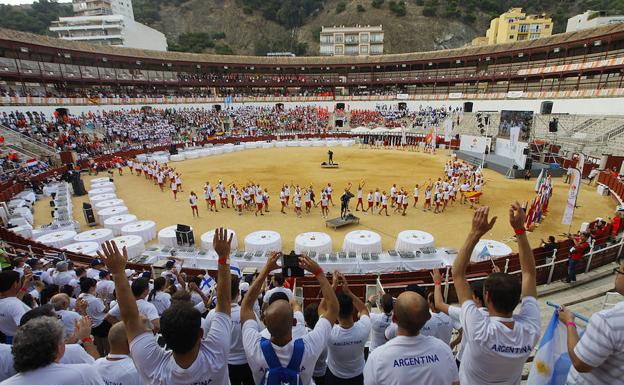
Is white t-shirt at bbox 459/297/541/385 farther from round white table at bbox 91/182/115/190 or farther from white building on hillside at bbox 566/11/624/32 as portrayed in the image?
white building on hillside at bbox 566/11/624/32

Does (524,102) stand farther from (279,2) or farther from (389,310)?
(279,2)

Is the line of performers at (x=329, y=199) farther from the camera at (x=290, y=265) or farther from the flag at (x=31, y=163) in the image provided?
the flag at (x=31, y=163)

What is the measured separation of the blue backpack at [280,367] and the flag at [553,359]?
242cm

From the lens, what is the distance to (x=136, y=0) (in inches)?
4702

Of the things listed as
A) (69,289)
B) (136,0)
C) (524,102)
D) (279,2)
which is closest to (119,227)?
(69,289)

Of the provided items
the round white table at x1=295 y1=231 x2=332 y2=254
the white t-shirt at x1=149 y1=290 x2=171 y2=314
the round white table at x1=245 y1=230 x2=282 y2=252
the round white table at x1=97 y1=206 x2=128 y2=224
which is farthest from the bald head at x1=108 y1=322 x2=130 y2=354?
the round white table at x1=97 y1=206 x2=128 y2=224

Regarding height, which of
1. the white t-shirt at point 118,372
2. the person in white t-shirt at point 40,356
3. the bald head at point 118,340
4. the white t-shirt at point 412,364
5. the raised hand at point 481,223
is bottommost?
the white t-shirt at point 118,372

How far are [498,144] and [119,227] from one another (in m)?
31.0

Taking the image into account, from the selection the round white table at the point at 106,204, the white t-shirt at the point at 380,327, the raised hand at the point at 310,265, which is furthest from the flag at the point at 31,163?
the white t-shirt at the point at 380,327

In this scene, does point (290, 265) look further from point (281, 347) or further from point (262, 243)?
point (262, 243)

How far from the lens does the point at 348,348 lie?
3277mm

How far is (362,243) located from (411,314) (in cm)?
989

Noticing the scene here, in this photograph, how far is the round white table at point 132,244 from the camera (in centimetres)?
1248

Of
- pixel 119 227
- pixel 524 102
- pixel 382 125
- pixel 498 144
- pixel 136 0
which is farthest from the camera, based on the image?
pixel 136 0
